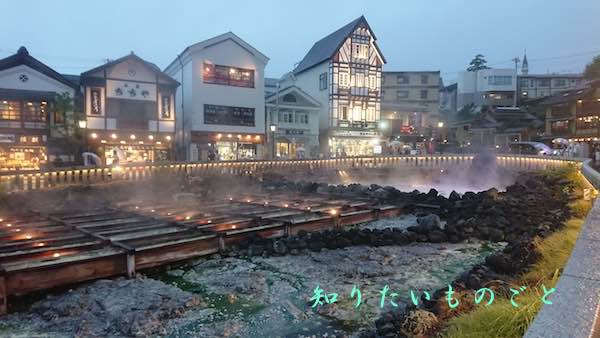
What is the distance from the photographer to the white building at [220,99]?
35844 mm

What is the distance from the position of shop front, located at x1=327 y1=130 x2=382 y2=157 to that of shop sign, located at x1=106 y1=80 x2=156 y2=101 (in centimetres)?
1982

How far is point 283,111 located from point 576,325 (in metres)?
39.8

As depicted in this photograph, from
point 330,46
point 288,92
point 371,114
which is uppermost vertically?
point 330,46

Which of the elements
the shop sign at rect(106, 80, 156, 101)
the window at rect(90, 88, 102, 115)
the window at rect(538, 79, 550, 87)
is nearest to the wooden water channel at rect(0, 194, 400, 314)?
the window at rect(90, 88, 102, 115)

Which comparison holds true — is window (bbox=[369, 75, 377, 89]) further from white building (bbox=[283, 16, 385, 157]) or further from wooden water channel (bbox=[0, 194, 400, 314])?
wooden water channel (bbox=[0, 194, 400, 314])

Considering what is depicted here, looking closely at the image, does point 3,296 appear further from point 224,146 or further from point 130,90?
point 224,146

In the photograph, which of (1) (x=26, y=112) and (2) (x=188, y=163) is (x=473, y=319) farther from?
(1) (x=26, y=112)

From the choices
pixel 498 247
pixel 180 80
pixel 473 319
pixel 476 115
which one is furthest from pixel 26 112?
pixel 476 115

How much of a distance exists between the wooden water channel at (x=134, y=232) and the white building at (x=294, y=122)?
21.9m

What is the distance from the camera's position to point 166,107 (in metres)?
34.9

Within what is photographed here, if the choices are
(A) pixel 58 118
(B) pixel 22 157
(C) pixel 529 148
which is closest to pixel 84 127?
(A) pixel 58 118

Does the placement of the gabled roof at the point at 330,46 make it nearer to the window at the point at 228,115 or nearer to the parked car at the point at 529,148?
the window at the point at 228,115

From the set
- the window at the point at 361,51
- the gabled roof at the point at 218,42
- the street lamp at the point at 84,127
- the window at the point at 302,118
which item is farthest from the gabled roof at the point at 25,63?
the window at the point at 361,51

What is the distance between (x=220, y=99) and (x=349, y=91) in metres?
16.2
